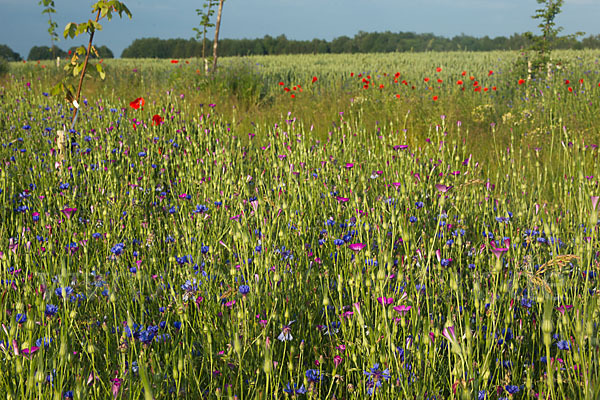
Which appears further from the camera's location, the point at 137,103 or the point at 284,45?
the point at 284,45

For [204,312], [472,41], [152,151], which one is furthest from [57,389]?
[472,41]

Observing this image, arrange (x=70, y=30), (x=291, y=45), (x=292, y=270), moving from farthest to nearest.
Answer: (x=291, y=45) → (x=70, y=30) → (x=292, y=270)

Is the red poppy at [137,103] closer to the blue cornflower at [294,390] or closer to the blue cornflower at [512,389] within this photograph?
the blue cornflower at [294,390]

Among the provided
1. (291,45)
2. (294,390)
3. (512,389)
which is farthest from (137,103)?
(291,45)

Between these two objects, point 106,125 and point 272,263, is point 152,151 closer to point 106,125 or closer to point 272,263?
point 106,125

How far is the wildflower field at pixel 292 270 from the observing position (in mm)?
1574

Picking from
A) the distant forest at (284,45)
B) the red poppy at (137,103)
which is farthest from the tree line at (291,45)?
the red poppy at (137,103)

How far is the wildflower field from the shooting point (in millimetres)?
1574

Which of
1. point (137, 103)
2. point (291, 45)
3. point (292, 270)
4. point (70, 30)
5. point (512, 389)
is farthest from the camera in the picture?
point (291, 45)

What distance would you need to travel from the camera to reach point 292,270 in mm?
2311

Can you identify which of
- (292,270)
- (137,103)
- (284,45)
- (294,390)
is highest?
(284,45)

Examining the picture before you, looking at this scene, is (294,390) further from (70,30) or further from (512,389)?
(70,30)

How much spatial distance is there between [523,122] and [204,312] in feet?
18.6

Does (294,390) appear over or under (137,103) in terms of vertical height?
under
